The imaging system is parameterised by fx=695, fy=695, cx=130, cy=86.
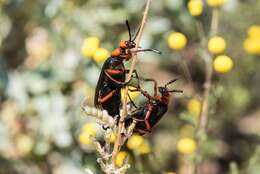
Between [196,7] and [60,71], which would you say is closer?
[196,7]

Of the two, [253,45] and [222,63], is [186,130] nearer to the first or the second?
[253,45]

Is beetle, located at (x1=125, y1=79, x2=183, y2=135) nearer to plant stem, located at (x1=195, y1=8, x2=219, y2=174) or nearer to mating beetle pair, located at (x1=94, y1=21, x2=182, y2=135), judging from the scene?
mating beetle pair, located at (x1=94, y1=21, x2=182, y2=135)

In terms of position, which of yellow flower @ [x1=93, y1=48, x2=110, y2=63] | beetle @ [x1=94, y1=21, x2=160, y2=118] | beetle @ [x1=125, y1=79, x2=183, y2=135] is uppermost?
yellow flower @ [x1=93, y1=48, x2=110, y2=63]

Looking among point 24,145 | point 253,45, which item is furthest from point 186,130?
point 24,145

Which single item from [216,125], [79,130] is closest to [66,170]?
[79,130]

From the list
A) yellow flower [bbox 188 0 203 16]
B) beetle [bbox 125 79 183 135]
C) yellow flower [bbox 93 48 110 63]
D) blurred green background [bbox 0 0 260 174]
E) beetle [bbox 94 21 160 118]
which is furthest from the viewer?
blurred green background [bbox 0 0 260 174]

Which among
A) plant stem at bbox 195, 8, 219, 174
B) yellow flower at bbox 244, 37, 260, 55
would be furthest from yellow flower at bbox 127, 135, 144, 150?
yellow flower at bbox 244, 37, 260, 55

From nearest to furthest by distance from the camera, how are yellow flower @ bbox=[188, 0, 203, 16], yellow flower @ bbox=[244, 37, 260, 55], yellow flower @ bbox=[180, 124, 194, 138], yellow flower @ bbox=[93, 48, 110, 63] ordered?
yellow flower @ bbox=[93, 48, 110, 63], yellow flower @ bbox=[188, 0, 203, 16], yellow flower @ bbox=[244, 37, 260, 55], yellow flower @ bbox=[180, 124, 194, 138]
